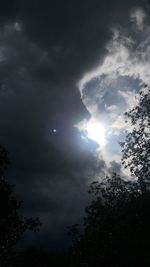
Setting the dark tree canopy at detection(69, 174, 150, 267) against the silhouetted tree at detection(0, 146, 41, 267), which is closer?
the silhouetted tree at detection(0, 146, 41, 267)

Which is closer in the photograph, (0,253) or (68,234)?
(0,253)

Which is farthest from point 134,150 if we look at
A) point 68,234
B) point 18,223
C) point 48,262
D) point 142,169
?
point 48,262

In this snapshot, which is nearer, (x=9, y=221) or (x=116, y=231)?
(x=9, y=221)

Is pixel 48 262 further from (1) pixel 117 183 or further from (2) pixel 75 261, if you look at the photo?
(1) pixel 117 183

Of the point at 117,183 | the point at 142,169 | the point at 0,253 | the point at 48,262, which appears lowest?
the point at 0,253

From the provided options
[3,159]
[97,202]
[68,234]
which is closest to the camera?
[3,159]

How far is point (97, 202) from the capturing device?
63875 millimetres

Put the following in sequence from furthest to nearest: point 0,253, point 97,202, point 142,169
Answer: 1. point 97,202
2. point 142,169
3. point 0,253

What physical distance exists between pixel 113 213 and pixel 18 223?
26.0 metres

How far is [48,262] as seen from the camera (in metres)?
149

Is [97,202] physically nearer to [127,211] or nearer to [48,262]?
[127,211]

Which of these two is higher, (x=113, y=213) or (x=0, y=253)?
(x=113, y=213)

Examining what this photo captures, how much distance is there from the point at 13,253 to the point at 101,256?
3461 cm

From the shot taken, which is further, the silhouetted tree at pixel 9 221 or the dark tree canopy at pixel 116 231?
the dark tree canopy at pixel 116 231
